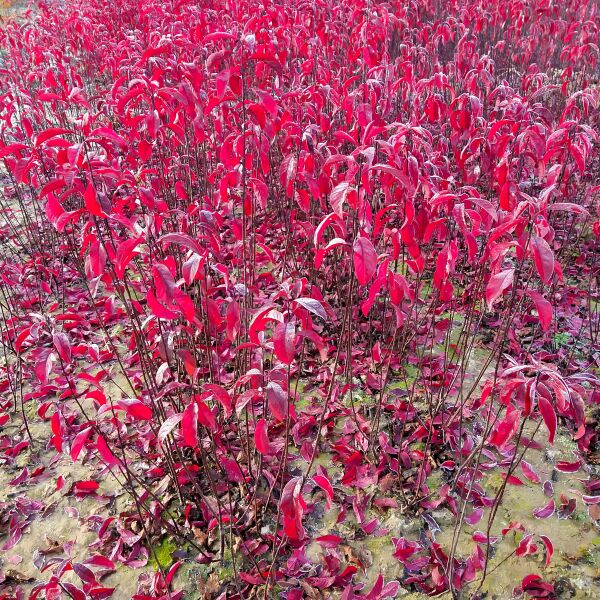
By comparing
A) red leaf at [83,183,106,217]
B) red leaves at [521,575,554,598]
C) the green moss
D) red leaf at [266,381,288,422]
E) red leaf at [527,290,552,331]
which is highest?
red leaf at [83,183,106,217]

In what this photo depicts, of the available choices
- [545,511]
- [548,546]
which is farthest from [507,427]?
[545,511]

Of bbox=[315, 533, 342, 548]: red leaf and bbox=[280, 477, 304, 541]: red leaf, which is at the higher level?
bbox=[280, 477, 304, 541]: red leaf

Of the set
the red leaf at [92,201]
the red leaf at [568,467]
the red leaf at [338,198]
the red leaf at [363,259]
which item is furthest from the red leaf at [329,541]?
the red leaf at [92,201]

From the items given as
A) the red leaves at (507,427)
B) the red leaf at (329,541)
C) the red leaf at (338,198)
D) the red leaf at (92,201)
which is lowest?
the red leaf at (329,541)

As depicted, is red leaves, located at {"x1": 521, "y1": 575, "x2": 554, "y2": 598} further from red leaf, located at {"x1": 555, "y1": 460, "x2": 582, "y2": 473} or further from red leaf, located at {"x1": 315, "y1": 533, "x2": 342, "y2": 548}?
red leaf, located at {"x1": 315, "y1": 533, "x2": 342, "y2": 548}

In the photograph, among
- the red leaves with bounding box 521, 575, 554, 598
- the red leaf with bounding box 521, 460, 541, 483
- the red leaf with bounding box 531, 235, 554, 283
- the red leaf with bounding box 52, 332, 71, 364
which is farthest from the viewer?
the red leaf with bounding box 521, 460, 541, 483

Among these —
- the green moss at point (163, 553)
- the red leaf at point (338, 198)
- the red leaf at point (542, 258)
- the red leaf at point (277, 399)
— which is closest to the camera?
the red leaf at point (542, 258)

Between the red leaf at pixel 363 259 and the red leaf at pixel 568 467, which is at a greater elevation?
the red leaf at pixel 363 259

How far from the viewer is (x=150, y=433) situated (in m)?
2.63

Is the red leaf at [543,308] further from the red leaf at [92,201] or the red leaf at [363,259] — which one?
the red leaf at [92,201]

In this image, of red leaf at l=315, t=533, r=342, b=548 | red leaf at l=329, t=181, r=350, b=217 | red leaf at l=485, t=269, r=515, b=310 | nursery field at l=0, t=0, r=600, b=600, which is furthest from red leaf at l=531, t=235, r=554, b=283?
red leaf at l=315, t=533, r=342, b=548

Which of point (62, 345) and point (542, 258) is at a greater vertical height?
point (542, 258)

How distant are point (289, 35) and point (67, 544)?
4.55 meters

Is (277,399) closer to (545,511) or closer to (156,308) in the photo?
(156,308)
